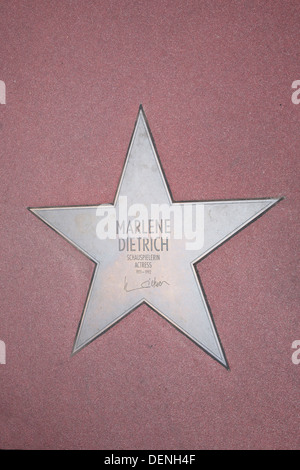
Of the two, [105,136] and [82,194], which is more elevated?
[105,136]

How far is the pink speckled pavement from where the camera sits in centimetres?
109

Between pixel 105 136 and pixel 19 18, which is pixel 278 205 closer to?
pixel 105 136

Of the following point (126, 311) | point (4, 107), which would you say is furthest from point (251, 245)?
point (4, 107)

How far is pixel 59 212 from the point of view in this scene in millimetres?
1197

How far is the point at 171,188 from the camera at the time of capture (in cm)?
115

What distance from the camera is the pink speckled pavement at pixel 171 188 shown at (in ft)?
3.59

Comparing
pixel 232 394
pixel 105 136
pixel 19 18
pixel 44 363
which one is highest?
pixel 19 18

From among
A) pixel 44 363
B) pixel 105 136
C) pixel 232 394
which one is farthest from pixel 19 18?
pixel 232 394

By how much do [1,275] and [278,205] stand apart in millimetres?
1047

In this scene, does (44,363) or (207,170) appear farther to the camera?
(44,363)
